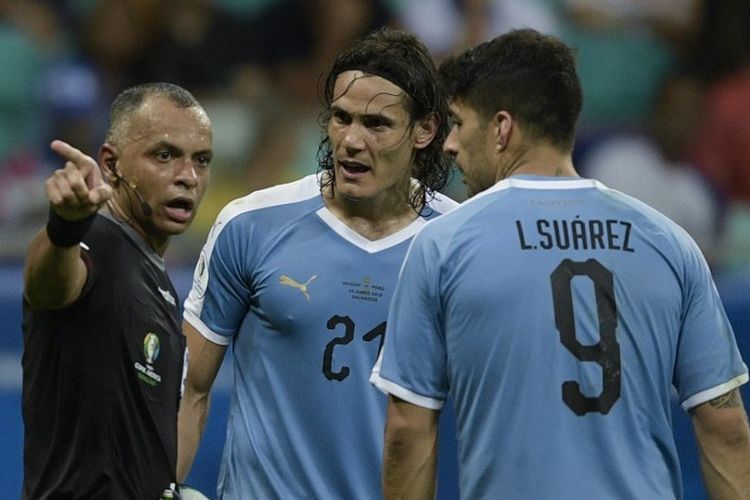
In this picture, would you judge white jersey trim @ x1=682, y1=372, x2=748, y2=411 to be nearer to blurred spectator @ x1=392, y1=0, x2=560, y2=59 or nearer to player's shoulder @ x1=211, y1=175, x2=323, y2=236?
player's shoulder @ x1=211, y1=175, x2=323, y2=236

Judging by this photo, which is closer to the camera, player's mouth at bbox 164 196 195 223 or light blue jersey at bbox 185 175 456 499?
player's mouth at bbox 164 196 195 223

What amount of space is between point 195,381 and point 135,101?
97 cm

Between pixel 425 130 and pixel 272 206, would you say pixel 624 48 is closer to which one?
pixel 425 130

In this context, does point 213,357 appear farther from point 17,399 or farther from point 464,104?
point 17,399

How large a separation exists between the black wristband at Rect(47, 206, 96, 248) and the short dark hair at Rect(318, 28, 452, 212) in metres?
1.45

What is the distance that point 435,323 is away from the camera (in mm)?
3336

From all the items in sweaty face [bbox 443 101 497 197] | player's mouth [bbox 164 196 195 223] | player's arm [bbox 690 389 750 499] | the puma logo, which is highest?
sweaty face [bbox 443 101 497 197]

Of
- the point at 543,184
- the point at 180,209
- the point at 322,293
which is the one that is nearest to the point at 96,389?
the point at 180,209

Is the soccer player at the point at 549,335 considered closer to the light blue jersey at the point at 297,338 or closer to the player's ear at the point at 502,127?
the player's ear at the point at 502,127

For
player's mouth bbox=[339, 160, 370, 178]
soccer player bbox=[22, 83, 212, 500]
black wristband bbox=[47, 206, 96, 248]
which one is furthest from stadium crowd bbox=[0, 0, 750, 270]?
black wristband bbox=[47, 206, 96, 248]

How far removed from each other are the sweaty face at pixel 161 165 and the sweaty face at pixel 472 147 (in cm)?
82

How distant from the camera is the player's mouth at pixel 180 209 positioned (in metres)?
3.88

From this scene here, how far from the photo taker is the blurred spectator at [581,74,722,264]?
845 centimetres

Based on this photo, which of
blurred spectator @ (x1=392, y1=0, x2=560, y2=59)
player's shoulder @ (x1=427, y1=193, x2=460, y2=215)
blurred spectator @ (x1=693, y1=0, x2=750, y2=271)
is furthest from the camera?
blurred spectator @ (x1=693, y1=0, x2=750, y2=271)
